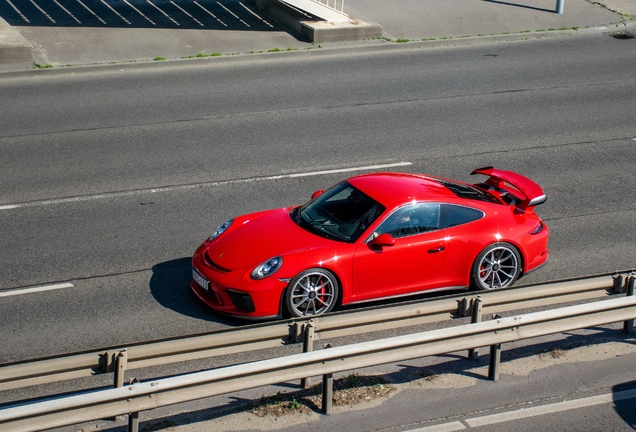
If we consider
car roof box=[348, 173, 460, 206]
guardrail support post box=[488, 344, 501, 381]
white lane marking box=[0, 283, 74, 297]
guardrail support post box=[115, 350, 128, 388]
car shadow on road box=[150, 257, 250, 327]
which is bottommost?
white lane marking box=[0, 283, 74, 297]

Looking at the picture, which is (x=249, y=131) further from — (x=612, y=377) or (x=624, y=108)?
(x=612, y=377)

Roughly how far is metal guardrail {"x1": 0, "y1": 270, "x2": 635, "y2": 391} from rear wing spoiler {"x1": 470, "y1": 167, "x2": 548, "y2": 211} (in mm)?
1829

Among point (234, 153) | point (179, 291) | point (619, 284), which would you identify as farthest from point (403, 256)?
point (234, 153)

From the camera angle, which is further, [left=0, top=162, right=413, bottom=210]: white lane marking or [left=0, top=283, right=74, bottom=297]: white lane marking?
[left=0, top=162, right=413, bottom=210]: white lane marking

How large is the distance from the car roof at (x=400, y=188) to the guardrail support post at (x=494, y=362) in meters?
2.18

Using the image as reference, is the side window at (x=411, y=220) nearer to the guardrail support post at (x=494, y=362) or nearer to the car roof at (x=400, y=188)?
the car roof at (x=400, y=188)

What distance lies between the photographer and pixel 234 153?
45.6 feet

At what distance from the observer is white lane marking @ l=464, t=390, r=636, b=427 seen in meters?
7.23

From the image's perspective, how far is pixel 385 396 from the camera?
757 cm

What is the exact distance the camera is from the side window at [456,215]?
9406 mm

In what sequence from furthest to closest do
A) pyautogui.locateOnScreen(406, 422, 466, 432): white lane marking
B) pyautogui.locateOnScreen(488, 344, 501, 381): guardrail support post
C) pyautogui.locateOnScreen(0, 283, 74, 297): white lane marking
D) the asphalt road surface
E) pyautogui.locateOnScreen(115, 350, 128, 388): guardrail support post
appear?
the asphalt road surface, pyautogui.locateOnScreen(0, 283, 74, 297): white lane marking, pyautogui.locateOnScreen(488, 344, 501, 381): guardrail support post, pyautogui.locateOnScreen(406, 422, 466, 432): white lane marking, pyautogui.locateOnScreen(115, 350, 128, 388): guardrail support post

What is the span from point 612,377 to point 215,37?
15.1 m

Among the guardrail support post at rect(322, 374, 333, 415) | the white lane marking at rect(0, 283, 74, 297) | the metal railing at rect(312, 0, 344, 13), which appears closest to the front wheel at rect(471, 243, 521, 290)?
the guardrail support post at rect(322, 374, 333, 415)

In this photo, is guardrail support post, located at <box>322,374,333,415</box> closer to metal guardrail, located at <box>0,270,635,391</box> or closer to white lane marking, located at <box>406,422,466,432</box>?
metal guardrail, located at <box>0,270,635,391</box>
